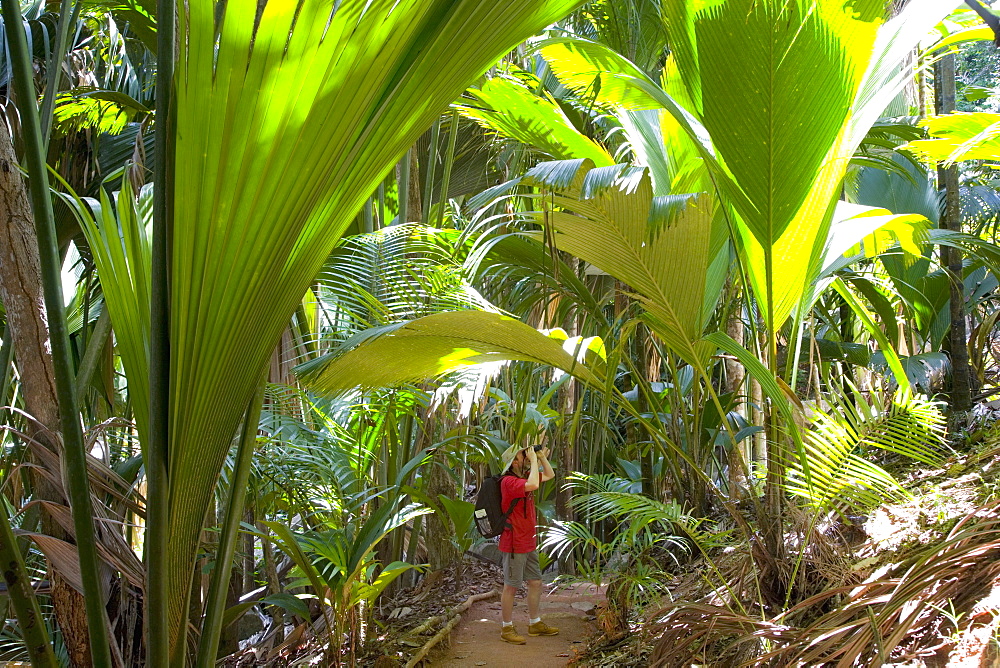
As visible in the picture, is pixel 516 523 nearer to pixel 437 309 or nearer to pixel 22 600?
pixel 437 309

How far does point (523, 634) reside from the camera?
13.2 ft

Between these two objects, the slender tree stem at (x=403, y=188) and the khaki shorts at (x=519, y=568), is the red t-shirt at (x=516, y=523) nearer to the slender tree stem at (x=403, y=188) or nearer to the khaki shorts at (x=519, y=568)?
the khaki shorts at (x=519, y=568)

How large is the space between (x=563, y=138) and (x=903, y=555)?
212 cm

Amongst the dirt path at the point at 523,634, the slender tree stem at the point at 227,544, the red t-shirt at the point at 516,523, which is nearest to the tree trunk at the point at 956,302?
the dirt path at the point at 523,634

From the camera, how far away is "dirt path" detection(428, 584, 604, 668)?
3549 mm

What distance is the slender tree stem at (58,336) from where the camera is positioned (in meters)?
1.10

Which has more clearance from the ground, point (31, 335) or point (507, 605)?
point (31, 335)

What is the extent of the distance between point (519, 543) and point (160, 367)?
3058mm

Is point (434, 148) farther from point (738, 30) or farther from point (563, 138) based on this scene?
point (738, 30)

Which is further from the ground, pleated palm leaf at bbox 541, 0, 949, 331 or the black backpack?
pleated palm leaf at bbox 541, 0, 949, 331

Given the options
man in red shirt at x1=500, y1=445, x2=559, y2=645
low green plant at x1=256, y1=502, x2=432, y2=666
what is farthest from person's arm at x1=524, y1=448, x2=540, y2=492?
low green plant at x1=256, y1=502, x2=432, y2=666

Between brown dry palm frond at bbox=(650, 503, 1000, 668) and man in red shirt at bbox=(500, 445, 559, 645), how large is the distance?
1488mm

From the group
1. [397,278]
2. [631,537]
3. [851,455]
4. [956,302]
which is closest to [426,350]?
[397,278]

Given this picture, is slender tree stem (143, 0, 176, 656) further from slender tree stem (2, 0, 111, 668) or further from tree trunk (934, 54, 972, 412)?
tree trunk (934, 54, 972, 412)
